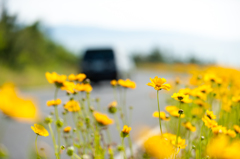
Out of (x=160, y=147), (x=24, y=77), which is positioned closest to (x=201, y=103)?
(x=160, y=147)

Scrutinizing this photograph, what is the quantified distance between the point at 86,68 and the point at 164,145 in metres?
8.54

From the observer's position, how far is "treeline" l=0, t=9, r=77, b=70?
12789 millimetres

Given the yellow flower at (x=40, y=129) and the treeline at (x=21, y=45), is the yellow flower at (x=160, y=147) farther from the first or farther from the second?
the treeline at (x=21, y=45)

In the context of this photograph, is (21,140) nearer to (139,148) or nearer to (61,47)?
(139,148)

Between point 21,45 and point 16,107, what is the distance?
14143mm

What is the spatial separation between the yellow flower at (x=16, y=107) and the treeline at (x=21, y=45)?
12.7 metres

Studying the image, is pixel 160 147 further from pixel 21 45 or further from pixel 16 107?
pixel 21 45

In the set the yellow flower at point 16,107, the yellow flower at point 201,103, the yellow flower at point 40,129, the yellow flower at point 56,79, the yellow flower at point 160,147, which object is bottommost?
the yellow flower at point 201,103

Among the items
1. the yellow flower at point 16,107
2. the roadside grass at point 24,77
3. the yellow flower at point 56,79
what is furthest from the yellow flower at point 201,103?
the roadside grass at point 24,77

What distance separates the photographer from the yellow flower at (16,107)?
29.9 inches

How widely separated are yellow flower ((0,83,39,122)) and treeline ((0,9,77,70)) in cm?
1268

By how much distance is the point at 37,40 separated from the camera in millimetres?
15352

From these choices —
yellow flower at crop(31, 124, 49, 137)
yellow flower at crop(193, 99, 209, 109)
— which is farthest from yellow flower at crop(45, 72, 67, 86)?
yellow flower at crop(193, 99, 209, 109)

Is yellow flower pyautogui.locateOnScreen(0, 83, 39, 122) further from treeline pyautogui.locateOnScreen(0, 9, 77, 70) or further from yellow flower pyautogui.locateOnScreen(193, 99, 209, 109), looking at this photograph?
treeline pyautogui.locateOnScreen(0, 9, 77, 70)
